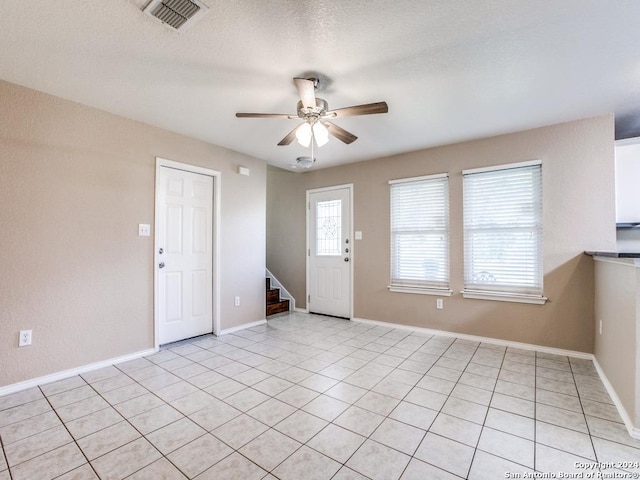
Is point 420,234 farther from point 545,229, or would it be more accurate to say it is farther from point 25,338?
point 25,338

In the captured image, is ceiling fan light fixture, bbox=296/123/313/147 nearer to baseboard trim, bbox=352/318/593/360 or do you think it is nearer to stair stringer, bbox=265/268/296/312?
baseboard trim, bbox=352/318/593/360

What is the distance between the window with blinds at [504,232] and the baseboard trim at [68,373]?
3.77 m

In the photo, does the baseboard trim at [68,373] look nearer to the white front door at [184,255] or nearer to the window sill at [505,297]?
the white front door at [184,255]

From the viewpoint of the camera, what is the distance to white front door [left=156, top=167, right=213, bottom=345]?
345 centimetres

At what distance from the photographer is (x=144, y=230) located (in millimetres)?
3182

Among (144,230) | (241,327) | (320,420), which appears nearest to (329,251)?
(241,327)

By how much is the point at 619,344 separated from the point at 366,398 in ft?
6.17

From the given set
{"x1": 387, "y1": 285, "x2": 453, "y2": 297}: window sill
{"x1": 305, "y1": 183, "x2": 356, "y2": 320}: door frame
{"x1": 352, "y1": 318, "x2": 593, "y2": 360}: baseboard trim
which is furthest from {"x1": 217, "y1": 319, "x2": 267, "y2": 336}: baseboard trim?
{"x1": 387, "y1": 285, "x2": 453, "y2": 297}: window sill

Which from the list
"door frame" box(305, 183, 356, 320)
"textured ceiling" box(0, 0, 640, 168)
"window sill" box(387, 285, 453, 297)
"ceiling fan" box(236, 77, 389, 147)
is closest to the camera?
"textured ceiling" box(0, 0, 640, 168)

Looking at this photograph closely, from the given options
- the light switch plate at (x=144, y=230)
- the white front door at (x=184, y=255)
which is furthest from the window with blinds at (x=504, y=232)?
the light switch plate at (x=144, y=230)

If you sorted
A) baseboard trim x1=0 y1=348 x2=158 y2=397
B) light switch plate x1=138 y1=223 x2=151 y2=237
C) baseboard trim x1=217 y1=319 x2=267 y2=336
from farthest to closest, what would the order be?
baseboard trim x1=217 y1=319 x2=267 y2=336 → light switch plate x1=138 y1=223 x2=151 y2=237 → baseboard trim x1=0 y1=348 x2=158 y2=397

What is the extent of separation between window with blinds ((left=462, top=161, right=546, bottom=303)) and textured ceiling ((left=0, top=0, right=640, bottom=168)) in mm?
679

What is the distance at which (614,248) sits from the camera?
297 centimetres

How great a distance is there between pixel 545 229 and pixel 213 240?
391cm
